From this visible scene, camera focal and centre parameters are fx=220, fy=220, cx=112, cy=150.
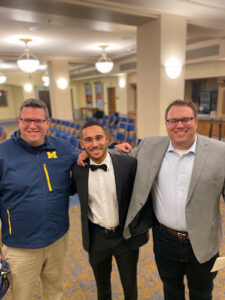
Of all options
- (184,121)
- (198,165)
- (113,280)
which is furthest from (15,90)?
(198,165)

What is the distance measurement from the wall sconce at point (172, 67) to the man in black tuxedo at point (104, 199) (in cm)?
337

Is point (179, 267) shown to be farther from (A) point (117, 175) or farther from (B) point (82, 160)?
(B) point (82, 160)

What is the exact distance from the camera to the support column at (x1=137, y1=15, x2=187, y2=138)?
4.20 metres

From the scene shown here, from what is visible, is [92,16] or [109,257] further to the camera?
[92,16]

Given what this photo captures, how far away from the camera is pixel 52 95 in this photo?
32.9 ft

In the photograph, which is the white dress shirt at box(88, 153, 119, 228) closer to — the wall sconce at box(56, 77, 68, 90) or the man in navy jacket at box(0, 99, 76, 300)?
the man in navy jacket at box(0, 99, 76, 300)

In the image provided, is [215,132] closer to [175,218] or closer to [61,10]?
[61,10]

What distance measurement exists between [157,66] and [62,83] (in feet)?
21.5

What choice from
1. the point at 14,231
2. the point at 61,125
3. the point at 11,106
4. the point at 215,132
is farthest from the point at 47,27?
the point at 11,106

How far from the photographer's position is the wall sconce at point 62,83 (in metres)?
9.87

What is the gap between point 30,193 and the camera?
1.43 metres

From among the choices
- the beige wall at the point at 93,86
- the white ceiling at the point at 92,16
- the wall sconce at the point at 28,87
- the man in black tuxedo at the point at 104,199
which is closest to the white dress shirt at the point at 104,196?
the man in black tuxedo at the point at 104,199

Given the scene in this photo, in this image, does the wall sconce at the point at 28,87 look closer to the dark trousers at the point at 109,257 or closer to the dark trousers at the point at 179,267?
the dark trousers at the point at 109,257

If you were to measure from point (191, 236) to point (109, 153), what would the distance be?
0.76m
